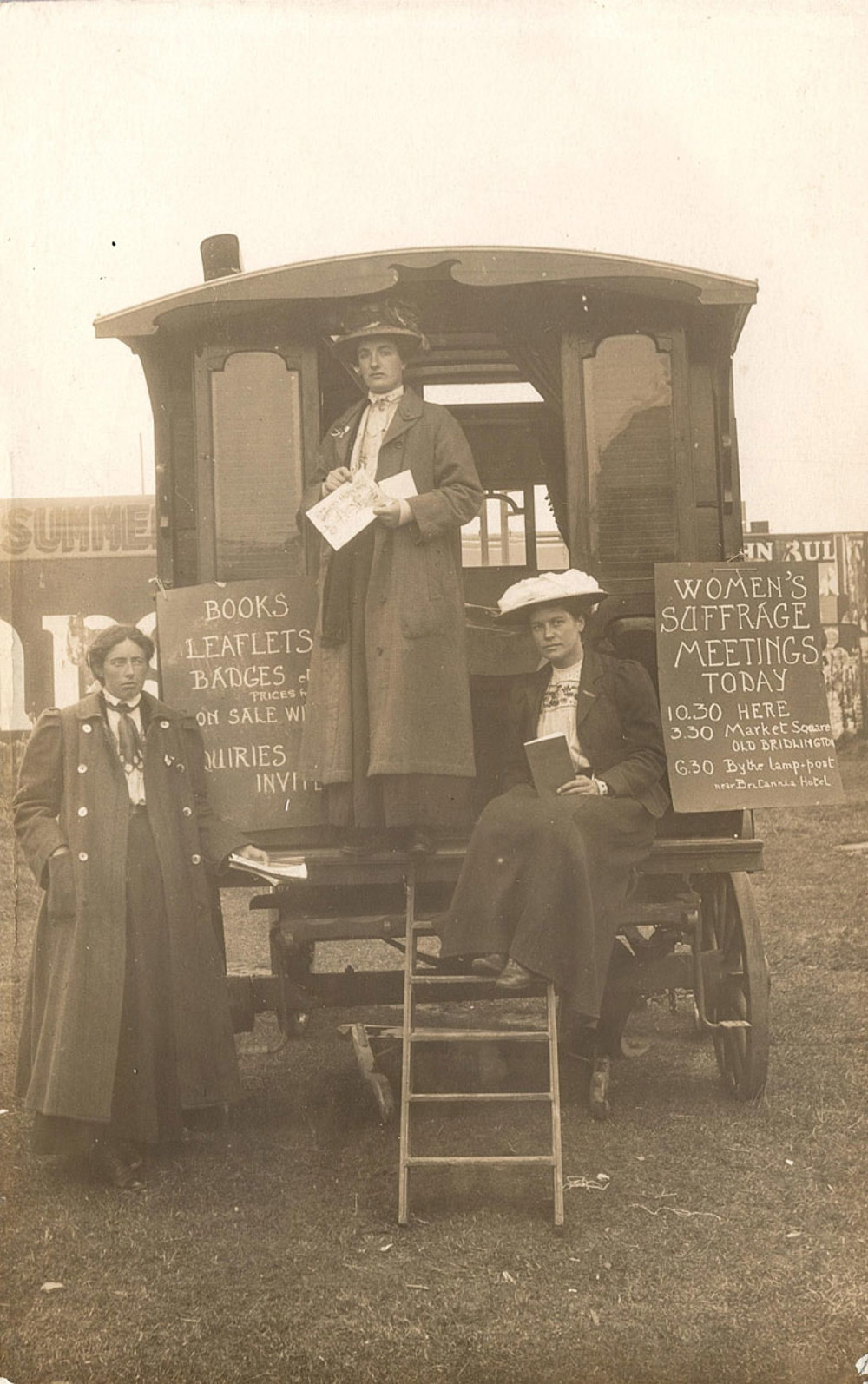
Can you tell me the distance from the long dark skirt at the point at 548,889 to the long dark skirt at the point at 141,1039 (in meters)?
1.06

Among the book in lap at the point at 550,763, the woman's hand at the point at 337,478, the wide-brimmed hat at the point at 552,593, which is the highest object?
the woman's hand at the point at 337,478

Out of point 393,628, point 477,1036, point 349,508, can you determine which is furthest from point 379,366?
point 477,1036

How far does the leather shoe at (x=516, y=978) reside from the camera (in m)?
4.82

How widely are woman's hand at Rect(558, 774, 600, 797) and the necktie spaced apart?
5.16ft

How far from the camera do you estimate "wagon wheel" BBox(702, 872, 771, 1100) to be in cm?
534

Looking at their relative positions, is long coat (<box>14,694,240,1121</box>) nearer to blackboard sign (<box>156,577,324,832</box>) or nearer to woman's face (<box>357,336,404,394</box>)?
blackboard sign (<box>156,577,324,832</box>)

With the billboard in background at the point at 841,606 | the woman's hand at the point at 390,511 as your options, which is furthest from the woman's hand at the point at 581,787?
the woman's hand at the point at 390,511

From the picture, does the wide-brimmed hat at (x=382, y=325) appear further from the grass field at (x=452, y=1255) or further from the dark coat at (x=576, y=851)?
the grass field at (x=452, y=1255)

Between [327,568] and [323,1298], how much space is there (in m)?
2.49

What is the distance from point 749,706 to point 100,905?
2511 millimetres

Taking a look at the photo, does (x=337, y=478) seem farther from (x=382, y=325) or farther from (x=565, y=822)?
(x=565, y=822)

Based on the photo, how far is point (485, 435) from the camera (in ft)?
26.7

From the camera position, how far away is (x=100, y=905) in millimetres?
4801

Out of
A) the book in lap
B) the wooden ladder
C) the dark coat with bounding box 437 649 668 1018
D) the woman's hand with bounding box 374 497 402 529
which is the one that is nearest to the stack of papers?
the wooden ladder
